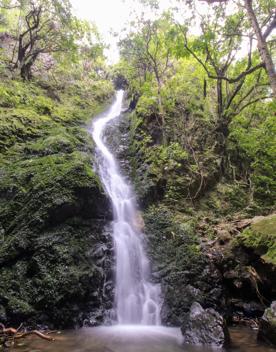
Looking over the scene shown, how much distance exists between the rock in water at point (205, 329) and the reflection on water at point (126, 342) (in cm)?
19

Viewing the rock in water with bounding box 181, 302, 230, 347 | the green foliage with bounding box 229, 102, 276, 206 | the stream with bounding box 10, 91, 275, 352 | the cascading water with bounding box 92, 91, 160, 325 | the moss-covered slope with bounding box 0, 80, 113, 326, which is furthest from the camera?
the green foliage with bounding box 229, 102, 276, 206

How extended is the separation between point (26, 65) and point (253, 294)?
14209 millimetres

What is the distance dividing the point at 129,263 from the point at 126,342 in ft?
9.58

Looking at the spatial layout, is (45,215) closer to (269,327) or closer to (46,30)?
(269,327)

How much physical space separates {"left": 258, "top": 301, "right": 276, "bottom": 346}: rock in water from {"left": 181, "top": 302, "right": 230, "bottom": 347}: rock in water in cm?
62

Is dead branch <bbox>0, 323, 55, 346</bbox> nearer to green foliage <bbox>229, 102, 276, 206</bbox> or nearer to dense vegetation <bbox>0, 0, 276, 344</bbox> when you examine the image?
dense vegetation <bbox>0, 0, 276, 344</bbox>

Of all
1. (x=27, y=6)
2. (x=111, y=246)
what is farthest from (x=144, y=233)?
(x=27, y=6)

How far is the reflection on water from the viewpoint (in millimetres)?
4531

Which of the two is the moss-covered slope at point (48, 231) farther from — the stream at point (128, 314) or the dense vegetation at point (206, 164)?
the dense vegetation at point (206, 164)

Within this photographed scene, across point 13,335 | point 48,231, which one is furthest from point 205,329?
point 48,231

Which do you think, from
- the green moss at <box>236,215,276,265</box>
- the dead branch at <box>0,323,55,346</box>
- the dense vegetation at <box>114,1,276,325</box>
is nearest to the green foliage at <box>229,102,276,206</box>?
the dense vegetation at <box>114,1,276,325</box>

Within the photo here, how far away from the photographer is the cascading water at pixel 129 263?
22.3 ft

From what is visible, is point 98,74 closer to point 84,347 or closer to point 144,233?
point 144,233

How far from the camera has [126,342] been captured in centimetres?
498
